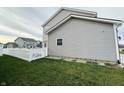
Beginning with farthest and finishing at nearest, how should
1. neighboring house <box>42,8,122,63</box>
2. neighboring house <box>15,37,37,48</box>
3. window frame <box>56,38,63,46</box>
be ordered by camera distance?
neighboring house <box>15,37,37,48</box>, window frame <box>56,38,63,46</box>, neighboring house <box>42,8,122,63</box>

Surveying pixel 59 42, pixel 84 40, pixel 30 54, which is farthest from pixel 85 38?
pixel 30 54

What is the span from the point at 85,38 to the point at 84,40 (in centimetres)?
13

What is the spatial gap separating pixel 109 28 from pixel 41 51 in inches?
165

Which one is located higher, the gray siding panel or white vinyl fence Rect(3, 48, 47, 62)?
the gray siding panel

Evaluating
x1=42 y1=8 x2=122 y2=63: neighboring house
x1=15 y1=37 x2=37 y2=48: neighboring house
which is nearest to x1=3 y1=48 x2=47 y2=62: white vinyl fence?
x1=42 y1=8 x2=122 y2=63: neighboring house

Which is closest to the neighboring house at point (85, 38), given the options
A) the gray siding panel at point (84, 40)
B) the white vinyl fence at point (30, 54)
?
the gray siding panel at point (84, 40)

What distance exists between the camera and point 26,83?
9.87 ft

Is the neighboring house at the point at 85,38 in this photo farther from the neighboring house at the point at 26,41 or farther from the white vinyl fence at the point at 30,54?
the neighboring house at the point at 26,41

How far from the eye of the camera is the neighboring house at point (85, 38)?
18.6ft

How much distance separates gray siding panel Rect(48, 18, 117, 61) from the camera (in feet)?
18.8

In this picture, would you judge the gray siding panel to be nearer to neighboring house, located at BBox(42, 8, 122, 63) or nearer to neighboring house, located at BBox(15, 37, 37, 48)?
neighboring house, located at BBox(42, 8, 122, 63)
